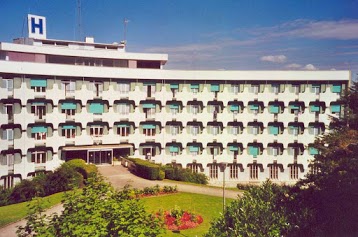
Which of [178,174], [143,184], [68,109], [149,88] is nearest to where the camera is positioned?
[143,184]

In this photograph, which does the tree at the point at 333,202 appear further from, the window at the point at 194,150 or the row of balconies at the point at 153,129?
the window at the point at 194,150

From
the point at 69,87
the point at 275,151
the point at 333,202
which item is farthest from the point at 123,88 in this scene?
the point at 333,202

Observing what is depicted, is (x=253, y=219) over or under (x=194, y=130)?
under

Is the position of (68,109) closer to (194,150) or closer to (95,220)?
(194,150)

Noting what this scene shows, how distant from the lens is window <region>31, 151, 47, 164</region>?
47.7 m

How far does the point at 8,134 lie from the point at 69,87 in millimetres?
10854

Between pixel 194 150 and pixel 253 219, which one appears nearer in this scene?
pixel 253 219

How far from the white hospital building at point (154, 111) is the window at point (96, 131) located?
0.51ft

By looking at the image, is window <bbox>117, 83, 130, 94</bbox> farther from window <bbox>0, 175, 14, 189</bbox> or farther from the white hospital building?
window <bbox>0, 175, 14, 189</bbox>

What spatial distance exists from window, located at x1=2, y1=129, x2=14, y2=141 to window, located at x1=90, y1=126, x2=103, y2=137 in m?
11.4

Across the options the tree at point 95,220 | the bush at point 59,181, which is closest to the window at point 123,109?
the bush at point 59,181

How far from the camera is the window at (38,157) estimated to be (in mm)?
47741

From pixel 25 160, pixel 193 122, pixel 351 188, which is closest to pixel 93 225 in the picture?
pixel 351 188

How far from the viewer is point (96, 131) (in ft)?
173
